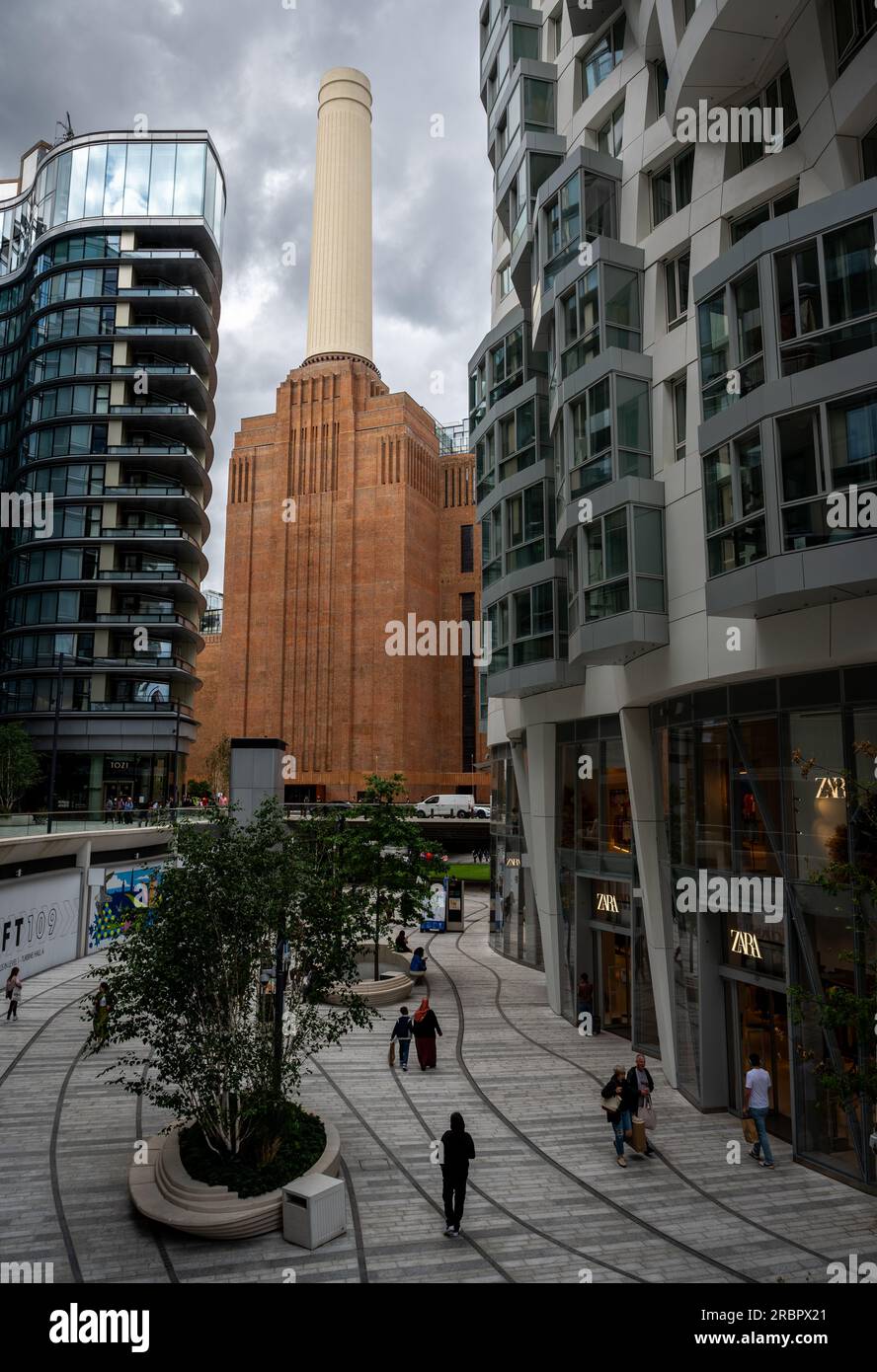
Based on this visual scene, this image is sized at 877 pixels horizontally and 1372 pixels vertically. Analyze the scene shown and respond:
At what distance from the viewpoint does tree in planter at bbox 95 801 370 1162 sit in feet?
38.8

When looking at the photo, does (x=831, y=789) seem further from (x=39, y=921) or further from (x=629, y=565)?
(x=39, y=921)

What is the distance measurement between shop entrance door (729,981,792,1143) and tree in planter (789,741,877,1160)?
1272 mm

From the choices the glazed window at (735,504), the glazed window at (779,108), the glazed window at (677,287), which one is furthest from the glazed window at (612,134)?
the glazed window at (735,504)

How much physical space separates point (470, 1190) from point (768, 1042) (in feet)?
20.5

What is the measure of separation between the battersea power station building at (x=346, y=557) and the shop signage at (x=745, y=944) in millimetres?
59252

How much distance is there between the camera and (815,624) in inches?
528

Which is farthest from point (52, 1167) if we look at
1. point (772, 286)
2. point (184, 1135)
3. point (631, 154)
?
point (631, 154)

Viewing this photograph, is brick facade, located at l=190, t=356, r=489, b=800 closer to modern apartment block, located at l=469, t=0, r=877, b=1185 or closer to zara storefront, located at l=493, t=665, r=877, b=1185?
modern apartment block, located at l=469, t=0, r=877, b=1185

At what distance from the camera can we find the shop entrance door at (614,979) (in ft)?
73.3

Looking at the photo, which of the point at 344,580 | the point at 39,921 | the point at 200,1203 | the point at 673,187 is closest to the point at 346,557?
the point at 344,580

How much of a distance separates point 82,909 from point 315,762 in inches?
1828

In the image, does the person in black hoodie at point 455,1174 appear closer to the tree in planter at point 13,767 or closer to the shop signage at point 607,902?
the shop signage at point 607,902

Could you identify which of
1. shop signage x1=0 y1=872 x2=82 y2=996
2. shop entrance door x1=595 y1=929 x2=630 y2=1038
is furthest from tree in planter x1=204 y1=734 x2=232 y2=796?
shop entrance door x1=595 y1=929 x2=630 y2=1038

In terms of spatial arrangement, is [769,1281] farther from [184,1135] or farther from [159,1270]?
[184,1135]
